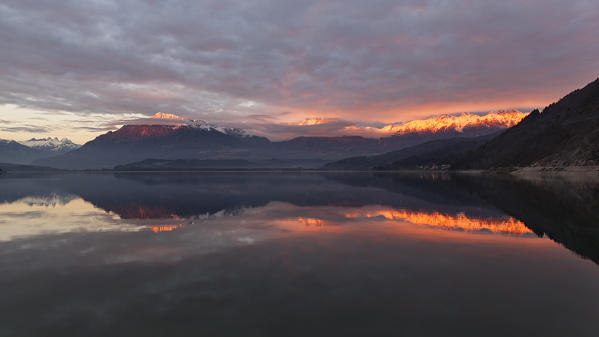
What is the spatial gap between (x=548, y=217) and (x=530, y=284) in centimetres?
2545

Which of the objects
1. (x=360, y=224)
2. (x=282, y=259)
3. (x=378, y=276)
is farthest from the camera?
(x=360, y=224)

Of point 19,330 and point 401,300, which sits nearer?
point 19,330

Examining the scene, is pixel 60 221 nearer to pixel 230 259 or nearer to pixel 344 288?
pixel 230 259

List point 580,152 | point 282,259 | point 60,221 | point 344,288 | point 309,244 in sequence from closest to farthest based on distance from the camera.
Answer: point 344,288
point 282,259
point 309,244
point 60,221
point 580,152

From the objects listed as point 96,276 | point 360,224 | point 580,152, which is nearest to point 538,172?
point 580,152

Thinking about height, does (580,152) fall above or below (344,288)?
above

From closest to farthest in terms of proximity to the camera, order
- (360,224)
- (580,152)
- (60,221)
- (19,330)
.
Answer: (19,330) < (360,224) < (60,221) < (580,152)

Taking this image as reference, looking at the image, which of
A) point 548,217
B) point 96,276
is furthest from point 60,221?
point 548,217

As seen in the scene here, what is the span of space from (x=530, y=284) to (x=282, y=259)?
12.7 meters

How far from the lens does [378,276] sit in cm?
1770

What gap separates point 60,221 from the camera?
1487 inches

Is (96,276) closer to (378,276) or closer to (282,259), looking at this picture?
(282,259)

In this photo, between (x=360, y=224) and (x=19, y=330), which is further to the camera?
(x=360, y=224)

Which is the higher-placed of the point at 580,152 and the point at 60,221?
the point at 580,152
